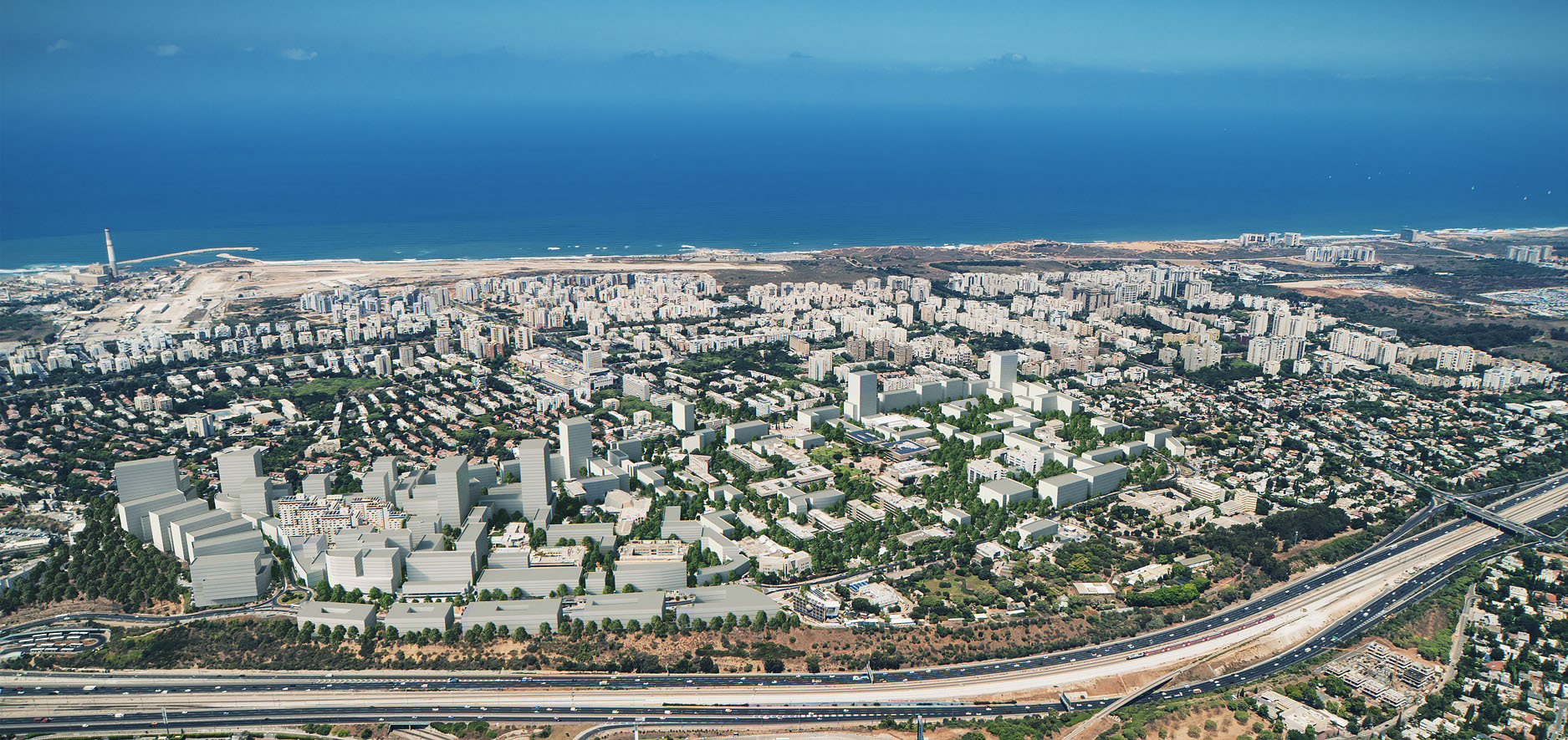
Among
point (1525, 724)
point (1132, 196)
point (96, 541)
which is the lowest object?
point (1525, 724)

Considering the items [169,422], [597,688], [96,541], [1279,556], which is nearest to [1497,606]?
[1279,556]

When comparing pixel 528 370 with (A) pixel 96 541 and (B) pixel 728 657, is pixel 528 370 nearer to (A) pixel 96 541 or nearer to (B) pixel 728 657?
(A) pixel 96 541

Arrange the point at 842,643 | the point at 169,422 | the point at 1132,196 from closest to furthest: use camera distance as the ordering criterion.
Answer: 1. the point at 842,643
2. the point at 169,422
3. the point at 1132,196

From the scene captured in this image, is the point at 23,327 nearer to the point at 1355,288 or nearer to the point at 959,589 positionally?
the point at 959,589

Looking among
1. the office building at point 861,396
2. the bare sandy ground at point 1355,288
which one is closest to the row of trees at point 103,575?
the office building at point 861,396

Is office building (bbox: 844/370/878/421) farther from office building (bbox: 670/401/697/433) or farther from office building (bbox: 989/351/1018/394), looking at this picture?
office building (bbox: 670/401/697/433)

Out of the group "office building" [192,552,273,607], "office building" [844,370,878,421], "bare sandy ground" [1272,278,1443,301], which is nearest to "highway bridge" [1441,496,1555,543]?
"office building" [844,370,878,421]
